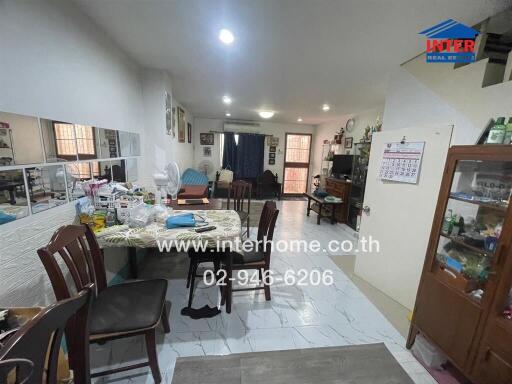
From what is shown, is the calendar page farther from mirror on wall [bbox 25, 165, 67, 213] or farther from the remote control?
mirror on wall [bbox 25, 165, 67, 213]

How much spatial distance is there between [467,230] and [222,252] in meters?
1.75

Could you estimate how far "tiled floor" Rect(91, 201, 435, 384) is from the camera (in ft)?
4.85

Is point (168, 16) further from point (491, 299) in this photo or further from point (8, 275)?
point (491, 299)

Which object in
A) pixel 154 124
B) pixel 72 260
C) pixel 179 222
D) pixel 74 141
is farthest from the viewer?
pixel 154 124

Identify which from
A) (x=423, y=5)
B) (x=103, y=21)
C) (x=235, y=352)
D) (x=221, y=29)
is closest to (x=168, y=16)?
(x=221, y=29)

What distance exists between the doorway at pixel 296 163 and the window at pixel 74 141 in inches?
221

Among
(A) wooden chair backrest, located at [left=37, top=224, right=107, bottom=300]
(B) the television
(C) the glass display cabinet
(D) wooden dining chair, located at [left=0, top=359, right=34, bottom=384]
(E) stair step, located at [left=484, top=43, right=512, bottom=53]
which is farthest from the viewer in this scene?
(B) the television

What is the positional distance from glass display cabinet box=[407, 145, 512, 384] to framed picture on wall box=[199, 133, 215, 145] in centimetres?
580

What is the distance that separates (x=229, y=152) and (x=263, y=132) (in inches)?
47.2

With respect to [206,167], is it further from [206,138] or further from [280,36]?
[280,36]

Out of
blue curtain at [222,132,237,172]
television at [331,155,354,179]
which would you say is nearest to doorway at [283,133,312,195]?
blue curtain at [222,132,237,172]

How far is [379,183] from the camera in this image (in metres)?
2.22

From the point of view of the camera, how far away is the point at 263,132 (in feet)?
21.3

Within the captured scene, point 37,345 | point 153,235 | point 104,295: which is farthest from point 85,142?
point 37,345
